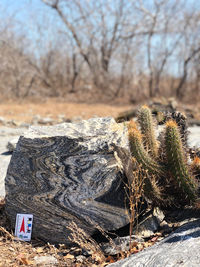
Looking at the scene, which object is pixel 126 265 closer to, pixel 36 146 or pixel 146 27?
pixel 36 146

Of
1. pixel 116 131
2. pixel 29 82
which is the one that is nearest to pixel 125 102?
pixel 29 82

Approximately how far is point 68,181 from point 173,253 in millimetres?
1238

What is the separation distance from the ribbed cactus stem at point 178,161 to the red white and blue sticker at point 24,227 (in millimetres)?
1593

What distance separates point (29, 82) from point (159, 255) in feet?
61.0

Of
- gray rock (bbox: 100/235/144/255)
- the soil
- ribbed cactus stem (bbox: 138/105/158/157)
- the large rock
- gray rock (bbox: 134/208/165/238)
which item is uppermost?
the soil

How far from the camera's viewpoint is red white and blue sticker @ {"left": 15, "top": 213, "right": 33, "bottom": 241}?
3.47 metres

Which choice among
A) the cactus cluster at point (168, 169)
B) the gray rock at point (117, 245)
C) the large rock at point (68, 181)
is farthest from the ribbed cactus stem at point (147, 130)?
the gray rock at point (117, 245)

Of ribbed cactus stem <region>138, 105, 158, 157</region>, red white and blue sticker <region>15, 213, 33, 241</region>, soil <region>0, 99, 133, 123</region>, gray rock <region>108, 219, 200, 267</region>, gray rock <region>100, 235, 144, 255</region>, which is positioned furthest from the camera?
soil <region>0, 99, 133, 123</region>

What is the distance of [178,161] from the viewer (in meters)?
3.50

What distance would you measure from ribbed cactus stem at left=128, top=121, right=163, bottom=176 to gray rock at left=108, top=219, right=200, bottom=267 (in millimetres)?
728

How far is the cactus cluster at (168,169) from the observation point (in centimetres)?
351

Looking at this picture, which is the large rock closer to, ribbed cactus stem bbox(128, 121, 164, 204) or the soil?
ribbed cactus stem bbox(128, 121, 164, 204)

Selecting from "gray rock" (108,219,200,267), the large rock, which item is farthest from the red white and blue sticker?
"gray rock" (108,219,200,267)

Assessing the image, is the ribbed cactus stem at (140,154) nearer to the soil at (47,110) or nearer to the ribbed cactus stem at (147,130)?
the ribbed cactus stem at (147,130)
